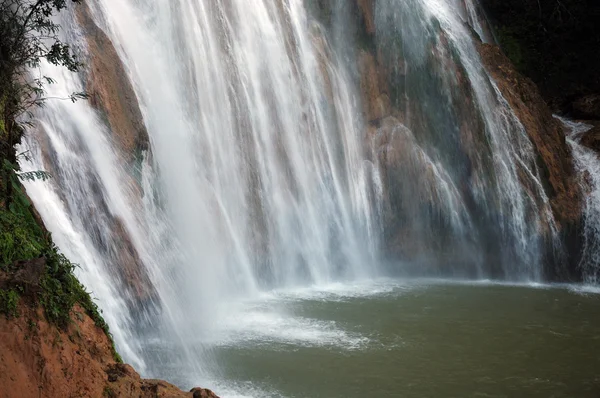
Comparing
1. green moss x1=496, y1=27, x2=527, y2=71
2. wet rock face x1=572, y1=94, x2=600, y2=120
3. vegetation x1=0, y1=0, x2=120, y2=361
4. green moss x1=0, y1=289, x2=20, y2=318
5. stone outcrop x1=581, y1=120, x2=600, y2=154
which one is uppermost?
green moss x1=496, y1=27, x2=527, y2=71

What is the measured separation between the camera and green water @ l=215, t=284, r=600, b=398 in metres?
9.09

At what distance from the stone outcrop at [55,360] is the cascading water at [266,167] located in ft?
8.71

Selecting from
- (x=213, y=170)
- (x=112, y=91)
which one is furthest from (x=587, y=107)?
(x=112, y=91)

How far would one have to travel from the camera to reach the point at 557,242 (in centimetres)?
1828

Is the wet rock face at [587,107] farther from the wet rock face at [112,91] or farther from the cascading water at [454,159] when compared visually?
the wet rock face at [112,91]

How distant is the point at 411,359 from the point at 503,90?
12.0m

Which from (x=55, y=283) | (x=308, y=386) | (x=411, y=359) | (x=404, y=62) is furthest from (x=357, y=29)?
(x=55, y=283)

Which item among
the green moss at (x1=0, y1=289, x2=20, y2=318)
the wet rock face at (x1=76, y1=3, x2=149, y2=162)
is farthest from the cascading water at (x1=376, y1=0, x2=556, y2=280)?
the green moss at (x1=0, y1=289, x2=20, y2=318)

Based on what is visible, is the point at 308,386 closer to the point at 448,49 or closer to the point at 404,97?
the point at 404,97

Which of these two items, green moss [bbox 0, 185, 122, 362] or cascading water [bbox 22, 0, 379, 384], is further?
cascading water [bbox 22, 0, 379, 384]

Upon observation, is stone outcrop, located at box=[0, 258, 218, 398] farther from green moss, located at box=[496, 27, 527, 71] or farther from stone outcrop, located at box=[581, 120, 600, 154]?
green moss, located at box=[496, 27, 527, 71]

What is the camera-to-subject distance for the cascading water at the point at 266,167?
9953 mm

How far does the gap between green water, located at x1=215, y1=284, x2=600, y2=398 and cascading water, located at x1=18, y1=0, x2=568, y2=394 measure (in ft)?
3.63

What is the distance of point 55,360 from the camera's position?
5.46 metres
